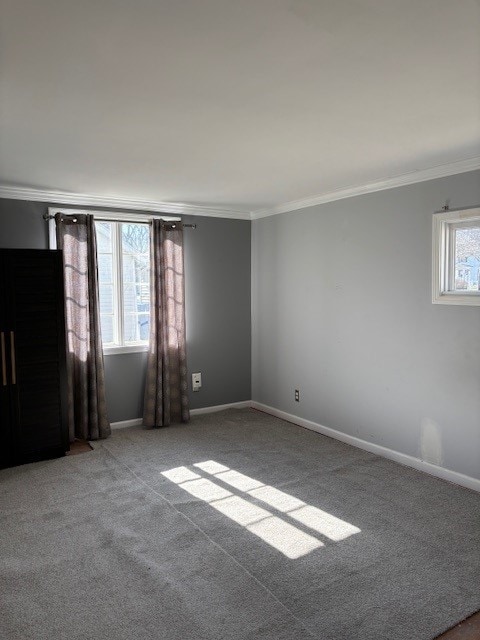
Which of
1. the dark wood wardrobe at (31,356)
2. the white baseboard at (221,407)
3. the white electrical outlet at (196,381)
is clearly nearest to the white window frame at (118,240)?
the white electrical outlet at (196,381)

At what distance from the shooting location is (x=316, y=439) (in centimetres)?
457

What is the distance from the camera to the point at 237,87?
2.12m

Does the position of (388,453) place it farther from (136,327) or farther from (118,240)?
(118,240)

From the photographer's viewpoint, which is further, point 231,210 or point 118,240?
point 231,210

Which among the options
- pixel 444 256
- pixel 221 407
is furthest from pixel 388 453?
pixel 221 407

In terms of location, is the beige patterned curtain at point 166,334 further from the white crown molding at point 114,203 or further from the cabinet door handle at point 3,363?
the cabinet door handle at point 3,363

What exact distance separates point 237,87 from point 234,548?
2313 mm

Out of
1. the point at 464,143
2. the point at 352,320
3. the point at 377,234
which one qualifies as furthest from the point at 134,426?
the point at 464,143

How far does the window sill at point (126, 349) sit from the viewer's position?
15.8 feet

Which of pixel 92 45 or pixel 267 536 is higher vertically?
pixel 92 45

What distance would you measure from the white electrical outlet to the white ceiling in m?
2.32

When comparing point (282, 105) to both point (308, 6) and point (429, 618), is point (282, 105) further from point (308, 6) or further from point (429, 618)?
point (429, 618)

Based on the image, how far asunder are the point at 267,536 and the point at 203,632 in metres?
0.84

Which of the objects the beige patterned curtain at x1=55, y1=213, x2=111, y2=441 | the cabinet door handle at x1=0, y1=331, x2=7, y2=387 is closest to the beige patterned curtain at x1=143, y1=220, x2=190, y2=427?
the beige patterned curtain at x1=55, y1=213, x2=111, y2=441
